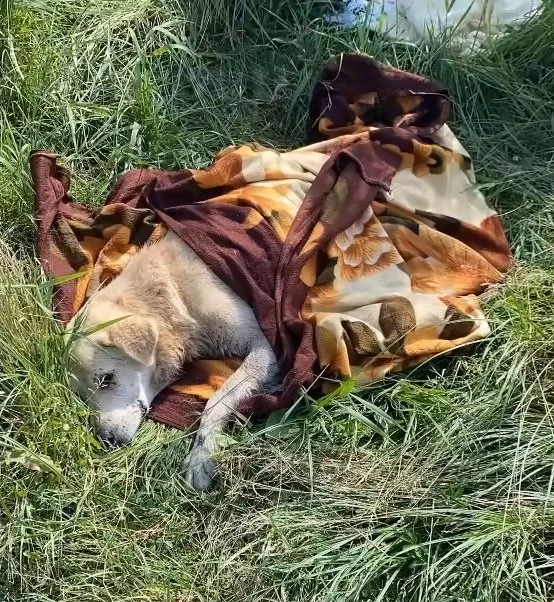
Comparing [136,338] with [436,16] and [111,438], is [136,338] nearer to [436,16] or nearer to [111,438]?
[111,438]

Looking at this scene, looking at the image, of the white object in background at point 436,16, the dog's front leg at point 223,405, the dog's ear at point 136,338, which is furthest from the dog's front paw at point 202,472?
the white object in background at point 436,16

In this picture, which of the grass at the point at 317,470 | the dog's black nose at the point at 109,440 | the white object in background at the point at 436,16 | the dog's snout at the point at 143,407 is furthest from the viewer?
the white object in background at the point at 436,16

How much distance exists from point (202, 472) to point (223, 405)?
0.28 meters

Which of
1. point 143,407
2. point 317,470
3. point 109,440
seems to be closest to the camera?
point 317,470

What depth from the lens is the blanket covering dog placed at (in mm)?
3131

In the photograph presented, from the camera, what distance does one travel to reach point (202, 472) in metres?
2.96

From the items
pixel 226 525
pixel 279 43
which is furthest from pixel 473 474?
pixel 279 43

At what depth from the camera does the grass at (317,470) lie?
2.53 metres

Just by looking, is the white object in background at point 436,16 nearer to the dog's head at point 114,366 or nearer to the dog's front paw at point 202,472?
the dog's head at point 114,366

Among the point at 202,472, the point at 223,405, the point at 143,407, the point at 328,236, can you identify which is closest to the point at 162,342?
the point at 143,407

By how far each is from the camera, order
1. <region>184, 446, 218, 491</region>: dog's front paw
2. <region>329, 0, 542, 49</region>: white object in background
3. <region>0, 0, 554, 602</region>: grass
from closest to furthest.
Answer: <region>0, 0, 554, 602</region>: grass → <region>184, 446, 218, 491</region>: dog's front paw → <region>329, 0, 542, 49</region>: white object in background

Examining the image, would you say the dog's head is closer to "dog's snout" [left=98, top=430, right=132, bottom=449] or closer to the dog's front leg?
"dog's snout" [left=98, top=430, right=132, bottom=449]

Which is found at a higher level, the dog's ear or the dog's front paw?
the dog's ear

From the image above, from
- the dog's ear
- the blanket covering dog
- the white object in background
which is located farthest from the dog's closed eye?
the white object in background
